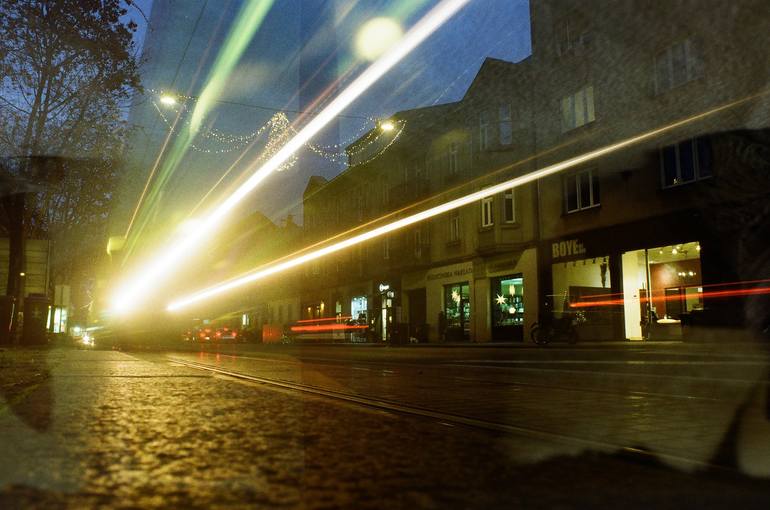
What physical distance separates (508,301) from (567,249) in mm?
4289

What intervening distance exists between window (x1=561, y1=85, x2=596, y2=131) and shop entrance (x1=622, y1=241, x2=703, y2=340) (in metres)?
5.35

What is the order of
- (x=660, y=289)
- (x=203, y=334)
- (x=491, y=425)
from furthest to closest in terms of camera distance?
(x=203, y=334) < (x=660, y=289) < (x=491, y=425)

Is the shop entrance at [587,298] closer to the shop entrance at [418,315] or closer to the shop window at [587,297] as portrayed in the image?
the shop window at [587,297]

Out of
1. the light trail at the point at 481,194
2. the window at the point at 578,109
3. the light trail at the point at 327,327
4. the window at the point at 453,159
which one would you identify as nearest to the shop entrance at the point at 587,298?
the light trail at the point at 481,194

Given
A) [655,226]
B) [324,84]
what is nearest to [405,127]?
[324,84]

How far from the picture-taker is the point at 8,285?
24.0 meters

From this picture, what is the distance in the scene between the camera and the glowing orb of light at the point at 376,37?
66.1 feet

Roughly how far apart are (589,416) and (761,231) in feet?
52.2

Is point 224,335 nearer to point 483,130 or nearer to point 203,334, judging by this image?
point 203,334

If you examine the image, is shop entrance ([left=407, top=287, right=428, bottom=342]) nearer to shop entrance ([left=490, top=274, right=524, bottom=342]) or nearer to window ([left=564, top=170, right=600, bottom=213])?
shop entrance ([left=490, top=274, right=524, bottom=342])

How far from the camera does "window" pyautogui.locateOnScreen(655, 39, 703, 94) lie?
2079 cm

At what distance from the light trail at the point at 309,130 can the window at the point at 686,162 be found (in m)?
8.28

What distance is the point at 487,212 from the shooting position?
3067cm

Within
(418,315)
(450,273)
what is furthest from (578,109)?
(418,315)
